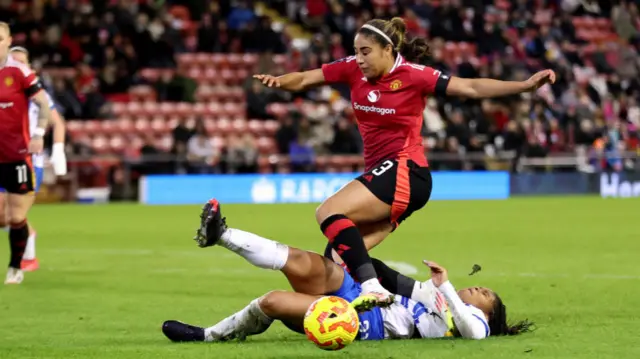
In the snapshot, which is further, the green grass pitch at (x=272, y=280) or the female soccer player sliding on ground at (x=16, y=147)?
the female soccer player sliding on ground at (x=16, y=147)

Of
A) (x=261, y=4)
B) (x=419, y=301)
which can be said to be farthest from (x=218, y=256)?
(x=261, y=4)

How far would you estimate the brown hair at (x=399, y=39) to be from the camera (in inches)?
314

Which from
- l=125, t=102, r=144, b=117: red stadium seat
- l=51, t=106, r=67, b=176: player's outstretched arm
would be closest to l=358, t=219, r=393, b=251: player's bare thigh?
l=51, t=106, r=67, b=176: player's outstretched arm

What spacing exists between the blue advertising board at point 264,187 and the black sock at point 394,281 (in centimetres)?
1661

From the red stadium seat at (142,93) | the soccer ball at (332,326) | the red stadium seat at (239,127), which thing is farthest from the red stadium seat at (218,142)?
the soccer ball at (332,326)

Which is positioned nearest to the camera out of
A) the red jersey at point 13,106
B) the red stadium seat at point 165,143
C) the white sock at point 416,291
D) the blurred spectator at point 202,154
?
the white sock at point 416,291

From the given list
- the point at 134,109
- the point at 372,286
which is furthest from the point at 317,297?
the point at 134,109

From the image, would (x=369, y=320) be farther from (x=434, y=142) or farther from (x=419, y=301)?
(x=434, y=142)

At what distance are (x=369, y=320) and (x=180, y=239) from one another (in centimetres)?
901

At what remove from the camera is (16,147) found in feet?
35.3

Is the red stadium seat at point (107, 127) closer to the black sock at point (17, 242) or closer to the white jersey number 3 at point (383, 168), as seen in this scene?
the black sock at point (17, 242)

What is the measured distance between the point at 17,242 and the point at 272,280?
2.30 meters

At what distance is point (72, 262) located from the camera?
1298 centimetres

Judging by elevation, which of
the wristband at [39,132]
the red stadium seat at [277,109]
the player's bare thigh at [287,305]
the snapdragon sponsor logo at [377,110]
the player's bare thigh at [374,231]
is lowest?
the red stadium seat at [277,109]
